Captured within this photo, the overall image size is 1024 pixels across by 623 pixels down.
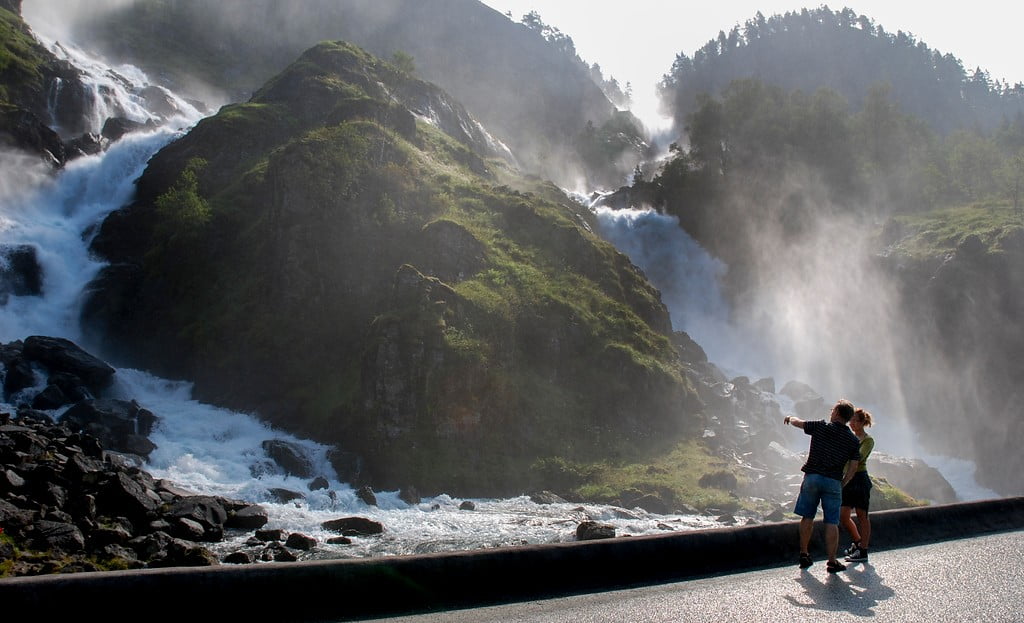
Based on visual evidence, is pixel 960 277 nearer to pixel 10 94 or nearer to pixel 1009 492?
pixel 1009 492

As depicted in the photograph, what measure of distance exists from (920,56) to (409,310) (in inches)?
7412

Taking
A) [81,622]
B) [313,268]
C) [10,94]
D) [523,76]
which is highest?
[523,76]

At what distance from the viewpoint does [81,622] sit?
23.0 feet

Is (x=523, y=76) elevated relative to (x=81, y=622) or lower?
elevated

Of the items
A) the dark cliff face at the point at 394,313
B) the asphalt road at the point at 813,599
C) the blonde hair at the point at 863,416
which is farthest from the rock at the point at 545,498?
the asphalt road at the point at 813,599

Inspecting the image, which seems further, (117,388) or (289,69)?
(289,69)

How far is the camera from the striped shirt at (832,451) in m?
9.91

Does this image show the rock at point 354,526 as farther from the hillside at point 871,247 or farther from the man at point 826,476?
the hillside at point 871,247

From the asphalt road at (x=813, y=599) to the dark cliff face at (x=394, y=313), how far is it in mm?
23765

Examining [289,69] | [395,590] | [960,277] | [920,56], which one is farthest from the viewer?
[920,56]

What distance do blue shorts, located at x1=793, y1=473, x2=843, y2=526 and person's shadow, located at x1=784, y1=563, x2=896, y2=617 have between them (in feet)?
2.45

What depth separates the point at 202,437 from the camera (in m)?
33.1

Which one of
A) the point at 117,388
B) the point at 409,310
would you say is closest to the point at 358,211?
the point at 409,310

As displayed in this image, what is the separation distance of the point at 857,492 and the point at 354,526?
17.4 meters
